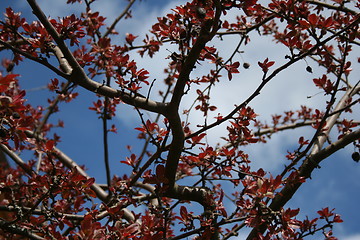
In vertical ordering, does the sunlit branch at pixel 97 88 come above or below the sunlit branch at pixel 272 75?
above

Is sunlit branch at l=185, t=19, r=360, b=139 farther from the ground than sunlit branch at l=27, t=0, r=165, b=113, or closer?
closer

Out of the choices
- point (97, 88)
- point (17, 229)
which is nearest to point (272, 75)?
point (97, 88)

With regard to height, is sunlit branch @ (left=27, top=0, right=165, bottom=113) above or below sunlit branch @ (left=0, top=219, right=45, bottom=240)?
above

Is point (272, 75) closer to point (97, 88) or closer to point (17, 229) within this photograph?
point (97, 88)

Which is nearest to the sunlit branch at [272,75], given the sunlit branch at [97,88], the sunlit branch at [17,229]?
the sunlit branch at [97,88]

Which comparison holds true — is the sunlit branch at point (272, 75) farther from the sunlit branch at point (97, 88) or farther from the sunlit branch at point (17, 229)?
the sunlit branch at point (17, 229)

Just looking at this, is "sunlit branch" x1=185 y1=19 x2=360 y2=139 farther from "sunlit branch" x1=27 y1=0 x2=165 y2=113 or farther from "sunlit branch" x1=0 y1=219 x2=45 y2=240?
"sunlit branch" x1=0 y1=219 x2=45 y2=240

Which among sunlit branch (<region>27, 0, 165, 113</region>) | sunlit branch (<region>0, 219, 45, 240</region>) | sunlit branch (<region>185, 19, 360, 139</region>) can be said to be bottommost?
sunlit branch (<region>0, 219, 45, 240</region>)

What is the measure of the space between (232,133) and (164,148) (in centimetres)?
52

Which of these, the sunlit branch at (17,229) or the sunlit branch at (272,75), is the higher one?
the sunlit branch at (272,75)

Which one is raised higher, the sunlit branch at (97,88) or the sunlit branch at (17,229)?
the sunlit branch at (97,88)

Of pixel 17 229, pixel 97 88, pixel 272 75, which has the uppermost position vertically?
pixel 97 88

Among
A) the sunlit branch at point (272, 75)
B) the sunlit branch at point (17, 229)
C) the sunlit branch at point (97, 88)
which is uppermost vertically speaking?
the sunlit branch at point (97, 88)

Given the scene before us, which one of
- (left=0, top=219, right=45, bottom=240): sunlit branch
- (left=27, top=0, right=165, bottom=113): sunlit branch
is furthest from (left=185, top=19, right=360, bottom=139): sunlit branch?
(left=0, top=219, right=45, bottom=240): sunlit branch
